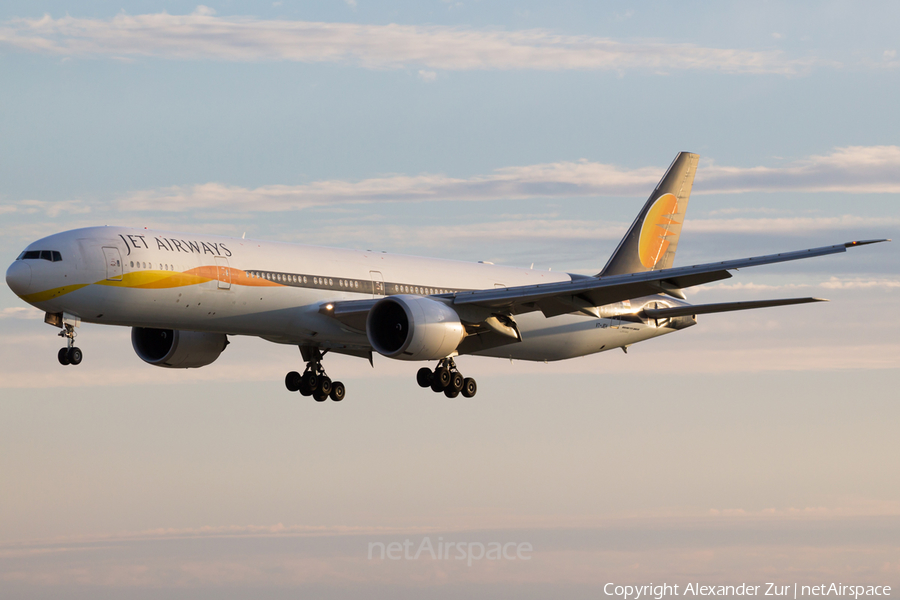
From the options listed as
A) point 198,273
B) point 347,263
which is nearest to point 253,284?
point 198,273

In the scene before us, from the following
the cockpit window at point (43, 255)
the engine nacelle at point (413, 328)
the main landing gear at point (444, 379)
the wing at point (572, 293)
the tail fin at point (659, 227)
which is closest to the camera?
the cockpit window at point (43, 255)

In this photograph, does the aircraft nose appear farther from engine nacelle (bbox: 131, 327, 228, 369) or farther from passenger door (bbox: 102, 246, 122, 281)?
engine nacelle (bbox: 131, 327, 228, 369)

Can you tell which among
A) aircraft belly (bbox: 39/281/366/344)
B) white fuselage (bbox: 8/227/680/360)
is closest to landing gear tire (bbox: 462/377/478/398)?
white fuselage (bbox: 8/227/680/360)

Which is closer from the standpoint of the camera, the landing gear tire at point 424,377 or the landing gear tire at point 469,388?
the landing gear tire at point 424,377

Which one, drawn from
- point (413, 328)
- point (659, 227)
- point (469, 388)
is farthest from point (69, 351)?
point (659, 227)

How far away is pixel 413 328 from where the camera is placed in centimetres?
3450

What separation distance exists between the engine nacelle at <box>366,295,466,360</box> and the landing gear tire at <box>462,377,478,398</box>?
4.04 metres

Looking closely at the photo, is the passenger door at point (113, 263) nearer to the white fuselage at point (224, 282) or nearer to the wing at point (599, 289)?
the white fuselage at point (224, 282)

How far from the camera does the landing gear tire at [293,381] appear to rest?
4228 cm

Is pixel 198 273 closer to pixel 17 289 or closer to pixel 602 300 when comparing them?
pixel 17 289

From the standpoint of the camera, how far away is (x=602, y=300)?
3734cm

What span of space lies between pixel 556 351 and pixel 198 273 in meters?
16.7

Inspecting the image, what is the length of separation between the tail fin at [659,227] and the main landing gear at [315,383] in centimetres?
1381

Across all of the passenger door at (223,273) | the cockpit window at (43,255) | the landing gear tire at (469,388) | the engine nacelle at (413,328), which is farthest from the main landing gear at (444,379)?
the cockpit window at (43,255)
